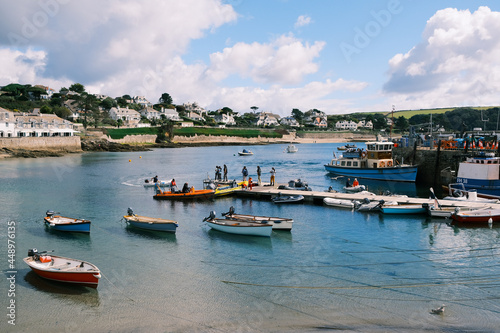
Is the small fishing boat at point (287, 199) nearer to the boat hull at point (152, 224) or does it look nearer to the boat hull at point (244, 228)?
the boat hull at point (244, 228)

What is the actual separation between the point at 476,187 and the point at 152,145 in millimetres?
107308

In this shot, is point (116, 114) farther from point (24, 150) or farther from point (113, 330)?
point (113, 330)

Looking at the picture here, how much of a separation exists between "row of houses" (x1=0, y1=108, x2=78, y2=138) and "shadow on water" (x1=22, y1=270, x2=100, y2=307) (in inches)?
3345

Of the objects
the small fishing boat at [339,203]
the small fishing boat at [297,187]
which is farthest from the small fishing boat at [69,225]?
the small fishing boat at [297,187]

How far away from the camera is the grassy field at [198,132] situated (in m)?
123

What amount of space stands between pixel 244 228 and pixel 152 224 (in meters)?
6.18

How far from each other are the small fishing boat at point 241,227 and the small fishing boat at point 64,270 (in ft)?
29.8

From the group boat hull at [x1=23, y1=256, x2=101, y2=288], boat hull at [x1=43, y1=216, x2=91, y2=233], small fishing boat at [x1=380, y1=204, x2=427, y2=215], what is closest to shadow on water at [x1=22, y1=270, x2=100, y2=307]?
boat hull at [x1=23, y1=256, x2=101, y2=288]

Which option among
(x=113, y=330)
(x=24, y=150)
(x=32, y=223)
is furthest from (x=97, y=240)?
(x=24, y=150)

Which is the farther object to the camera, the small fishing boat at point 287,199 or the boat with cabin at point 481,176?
the boat with cabin at point 481,176

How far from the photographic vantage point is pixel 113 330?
1250 centimetres

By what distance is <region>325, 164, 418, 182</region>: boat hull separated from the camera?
44.7m

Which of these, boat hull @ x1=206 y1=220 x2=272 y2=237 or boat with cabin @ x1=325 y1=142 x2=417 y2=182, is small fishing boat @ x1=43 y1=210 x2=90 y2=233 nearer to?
boat hull @ x1=206 y1=220 x2=272 y2=237

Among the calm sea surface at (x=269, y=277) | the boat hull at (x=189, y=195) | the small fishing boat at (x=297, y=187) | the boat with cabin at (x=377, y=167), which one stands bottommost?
the calm sea surface at (x=269, y=277)
